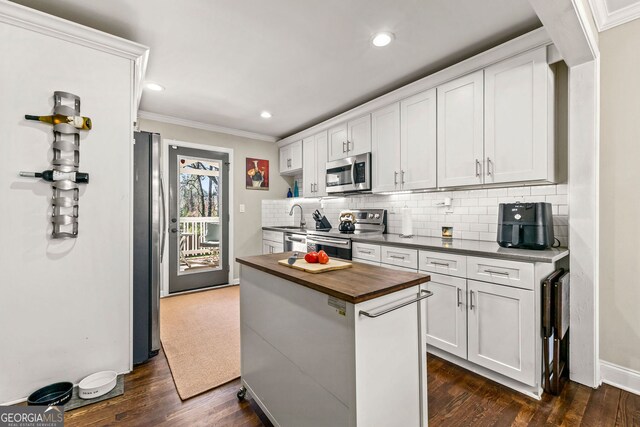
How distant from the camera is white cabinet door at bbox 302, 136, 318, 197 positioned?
4.25m

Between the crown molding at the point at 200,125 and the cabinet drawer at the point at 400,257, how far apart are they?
10.3ft

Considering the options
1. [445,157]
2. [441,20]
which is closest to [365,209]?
[445,157]

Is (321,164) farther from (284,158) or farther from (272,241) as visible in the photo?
(272,241)

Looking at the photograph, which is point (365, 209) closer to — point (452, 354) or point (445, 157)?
point (445, 157)

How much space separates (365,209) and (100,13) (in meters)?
3.12

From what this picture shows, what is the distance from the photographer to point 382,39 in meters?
2.21

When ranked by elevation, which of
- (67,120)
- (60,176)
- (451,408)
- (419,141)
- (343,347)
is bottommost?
(451,408)

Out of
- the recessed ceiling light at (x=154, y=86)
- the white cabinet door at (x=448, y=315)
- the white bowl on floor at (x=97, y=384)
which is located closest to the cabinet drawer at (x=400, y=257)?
the white cabinet door at (x=448, y=315)

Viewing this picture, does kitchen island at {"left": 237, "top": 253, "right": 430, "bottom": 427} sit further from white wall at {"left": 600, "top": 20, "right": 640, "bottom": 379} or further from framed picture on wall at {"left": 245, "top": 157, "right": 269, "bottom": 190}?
framed picture on wall at {"left": 245, "top": 157, "right": 269, "bottom": 190}

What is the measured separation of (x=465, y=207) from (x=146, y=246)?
2908mm

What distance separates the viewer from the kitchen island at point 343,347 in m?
1.09

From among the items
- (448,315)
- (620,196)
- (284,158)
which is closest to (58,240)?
(448,315)

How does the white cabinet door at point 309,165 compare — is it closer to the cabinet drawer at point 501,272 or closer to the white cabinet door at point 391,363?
the cabinet drawer at point 501,272

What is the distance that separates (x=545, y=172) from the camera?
203 centimetres
